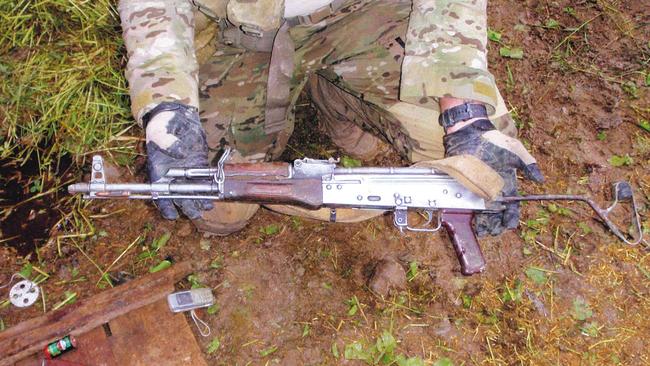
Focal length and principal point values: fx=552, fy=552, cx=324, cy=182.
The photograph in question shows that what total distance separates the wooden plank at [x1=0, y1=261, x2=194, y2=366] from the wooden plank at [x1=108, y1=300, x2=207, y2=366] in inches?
2.5

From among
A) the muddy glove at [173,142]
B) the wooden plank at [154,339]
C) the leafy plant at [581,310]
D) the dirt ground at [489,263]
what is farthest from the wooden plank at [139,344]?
the leafy plant at [581,310]

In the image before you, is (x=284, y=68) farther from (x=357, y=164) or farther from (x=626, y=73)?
(x=626, y=73)

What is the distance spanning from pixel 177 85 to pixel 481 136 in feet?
5.01

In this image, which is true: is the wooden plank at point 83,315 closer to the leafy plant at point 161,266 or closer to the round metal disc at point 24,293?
the leafy plant at point 161,266

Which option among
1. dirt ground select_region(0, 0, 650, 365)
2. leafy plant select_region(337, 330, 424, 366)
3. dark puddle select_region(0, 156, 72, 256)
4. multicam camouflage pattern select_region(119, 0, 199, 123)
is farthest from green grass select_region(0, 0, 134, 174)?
leafy plant select_region(337, 330, 424, 366)

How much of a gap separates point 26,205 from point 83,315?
3.23ft

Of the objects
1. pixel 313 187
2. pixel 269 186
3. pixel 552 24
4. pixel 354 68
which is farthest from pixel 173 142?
pixel 552 24

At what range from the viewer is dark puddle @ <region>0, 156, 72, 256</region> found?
3.44 m

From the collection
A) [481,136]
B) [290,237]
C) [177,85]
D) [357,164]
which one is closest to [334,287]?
[290,237]

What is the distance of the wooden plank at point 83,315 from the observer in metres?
2.89

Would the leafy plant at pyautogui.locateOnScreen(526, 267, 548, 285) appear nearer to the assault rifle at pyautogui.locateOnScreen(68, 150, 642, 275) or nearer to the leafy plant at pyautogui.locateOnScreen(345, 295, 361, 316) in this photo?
the assault rifle at pyautogui.locateOnScreen(68, 150, 642, 275)

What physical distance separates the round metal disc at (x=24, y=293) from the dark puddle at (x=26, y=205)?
0.72 feet

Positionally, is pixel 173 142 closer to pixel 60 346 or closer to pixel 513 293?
pixel 60 346

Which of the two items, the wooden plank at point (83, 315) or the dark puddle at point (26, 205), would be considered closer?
the wooden plank at point (83, 315)
